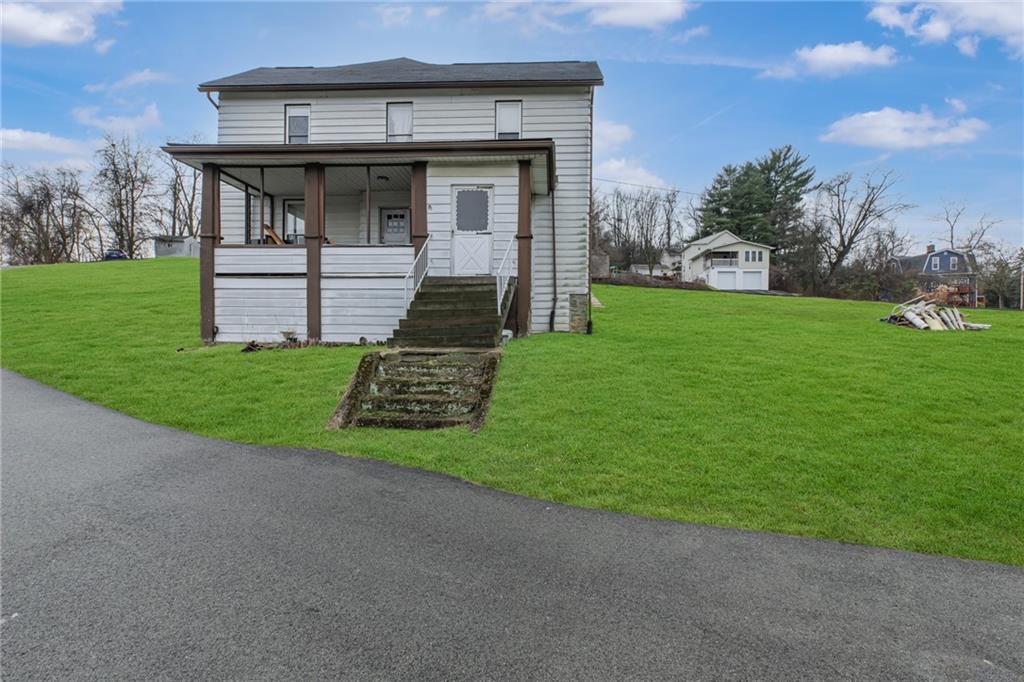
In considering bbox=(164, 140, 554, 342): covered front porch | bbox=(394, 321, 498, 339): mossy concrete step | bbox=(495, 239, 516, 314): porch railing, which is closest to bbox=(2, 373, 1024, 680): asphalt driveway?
bbox=(394, 321, 498, 339): mossy concrete step

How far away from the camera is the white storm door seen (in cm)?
1242

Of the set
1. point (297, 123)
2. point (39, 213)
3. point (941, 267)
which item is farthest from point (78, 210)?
point (941, 267)

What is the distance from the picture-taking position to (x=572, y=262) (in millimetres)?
14281

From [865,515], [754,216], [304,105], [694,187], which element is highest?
[694,187]

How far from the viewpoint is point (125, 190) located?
44.8 metres

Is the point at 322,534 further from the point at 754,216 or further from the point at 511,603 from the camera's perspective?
the point at 754,216

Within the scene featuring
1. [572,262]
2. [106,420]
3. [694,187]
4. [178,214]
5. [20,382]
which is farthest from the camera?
[694,187]

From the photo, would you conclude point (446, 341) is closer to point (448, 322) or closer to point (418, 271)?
point (448, 322)

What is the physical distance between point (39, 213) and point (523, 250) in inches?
1966

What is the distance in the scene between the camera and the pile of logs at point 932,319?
13.9 meters

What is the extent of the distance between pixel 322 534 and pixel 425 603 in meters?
1.29

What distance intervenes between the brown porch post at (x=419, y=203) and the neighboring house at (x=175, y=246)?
33275 mm

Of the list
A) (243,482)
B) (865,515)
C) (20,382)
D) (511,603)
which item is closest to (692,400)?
(865,515)

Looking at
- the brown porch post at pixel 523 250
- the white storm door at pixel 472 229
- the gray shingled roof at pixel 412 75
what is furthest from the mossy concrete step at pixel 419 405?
the gray shingled roof at pixel 412 75
